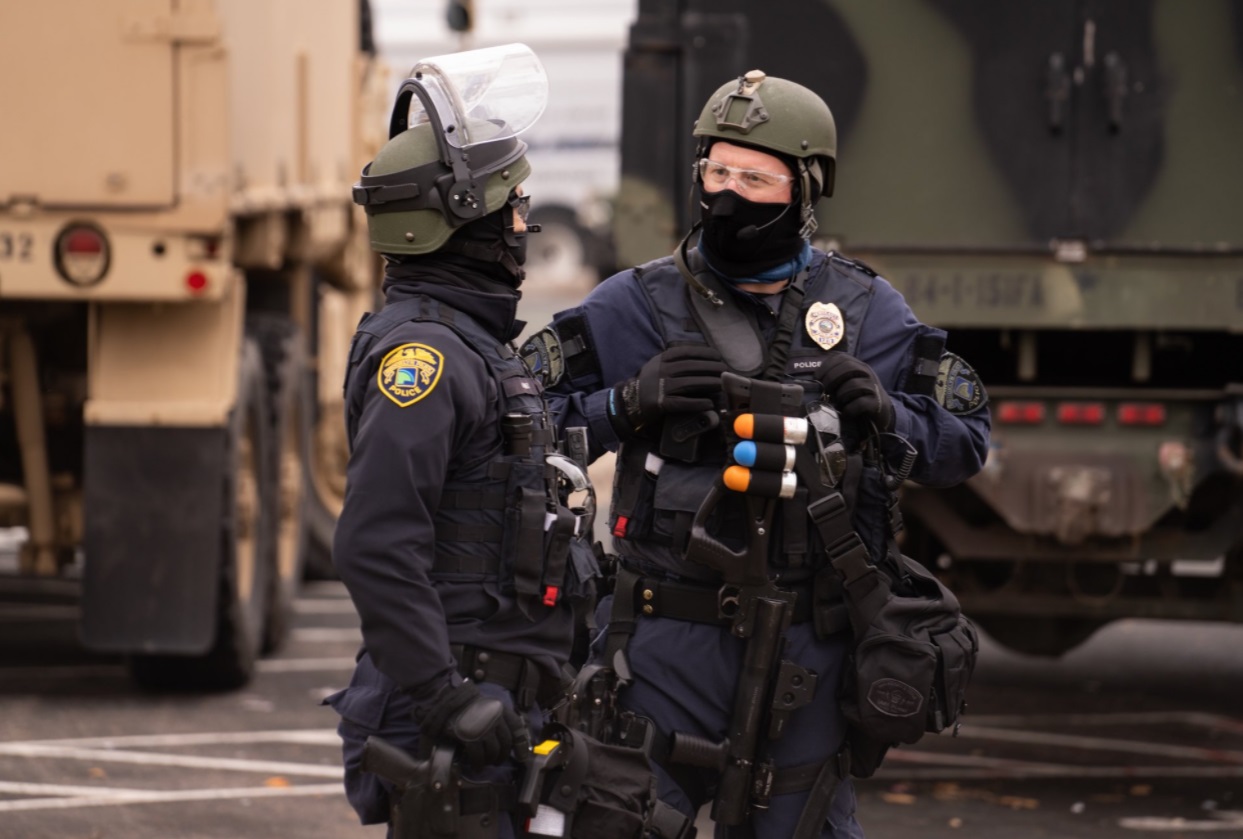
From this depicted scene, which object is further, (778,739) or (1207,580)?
(1207,580)

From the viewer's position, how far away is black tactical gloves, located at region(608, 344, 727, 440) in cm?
429

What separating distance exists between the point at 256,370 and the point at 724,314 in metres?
4.61

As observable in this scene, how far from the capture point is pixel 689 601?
4.41 meters

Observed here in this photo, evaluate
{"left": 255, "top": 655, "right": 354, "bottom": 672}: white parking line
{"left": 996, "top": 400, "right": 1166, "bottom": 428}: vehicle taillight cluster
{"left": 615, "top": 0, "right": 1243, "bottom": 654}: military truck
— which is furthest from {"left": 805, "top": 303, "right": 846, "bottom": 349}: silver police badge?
{"left": 255, "top": 655, "right": 354, "bottom": 672}: white parking line

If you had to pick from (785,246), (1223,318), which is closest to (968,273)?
(1223,318)

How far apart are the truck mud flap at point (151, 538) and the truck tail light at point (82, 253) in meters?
0.60

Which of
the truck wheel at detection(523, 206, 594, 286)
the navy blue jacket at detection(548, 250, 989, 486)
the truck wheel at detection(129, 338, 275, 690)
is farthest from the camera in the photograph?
the truck wheel at detection(523, 206, 594, 286)

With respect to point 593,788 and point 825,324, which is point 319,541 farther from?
point 593,788

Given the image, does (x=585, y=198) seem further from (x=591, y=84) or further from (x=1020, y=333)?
(x=1020, y=333)

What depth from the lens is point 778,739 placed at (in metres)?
4.38

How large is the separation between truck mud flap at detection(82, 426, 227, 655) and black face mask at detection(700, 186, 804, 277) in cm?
384

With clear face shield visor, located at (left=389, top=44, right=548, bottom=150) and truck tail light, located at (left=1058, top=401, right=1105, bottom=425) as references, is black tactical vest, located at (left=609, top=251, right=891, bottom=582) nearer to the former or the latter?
clear face shield visor, located at (left=389, top=44, right=548, bottom=150)

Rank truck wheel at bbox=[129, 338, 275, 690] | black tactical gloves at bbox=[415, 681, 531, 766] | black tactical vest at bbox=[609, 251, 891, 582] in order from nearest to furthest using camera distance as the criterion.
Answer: black tactical gloves at bbox=[415, 681, 531, 766] < black tactical vest at bbox=[609, 251, 891, 582] < truck wheel at bbox=[129, 338, 275, 690]

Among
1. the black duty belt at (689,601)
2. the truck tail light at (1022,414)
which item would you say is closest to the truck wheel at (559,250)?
the truck tail light at (1022,414)
